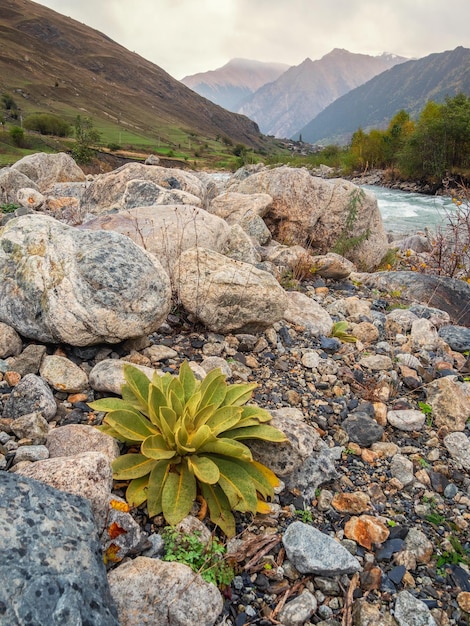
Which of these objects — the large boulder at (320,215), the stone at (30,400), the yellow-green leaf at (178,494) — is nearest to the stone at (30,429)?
the stone at (30,400)

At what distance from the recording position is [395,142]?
235ft

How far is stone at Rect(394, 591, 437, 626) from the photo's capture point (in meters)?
2.50

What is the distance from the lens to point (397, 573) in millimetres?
2816

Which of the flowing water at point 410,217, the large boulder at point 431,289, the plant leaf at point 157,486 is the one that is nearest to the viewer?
the plant leaf at point 157,486

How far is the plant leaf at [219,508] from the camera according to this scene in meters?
2.88

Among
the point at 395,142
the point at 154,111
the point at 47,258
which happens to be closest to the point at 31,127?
the point at 395,142

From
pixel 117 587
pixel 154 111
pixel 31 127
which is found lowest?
pixel 117 587

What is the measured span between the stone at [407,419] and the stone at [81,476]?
294 cm

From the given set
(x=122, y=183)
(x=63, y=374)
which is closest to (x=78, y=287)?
(x=63, y=374)

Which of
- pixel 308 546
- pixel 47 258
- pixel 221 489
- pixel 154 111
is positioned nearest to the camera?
pixel 308 546

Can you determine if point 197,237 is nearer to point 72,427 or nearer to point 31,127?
point 72,427

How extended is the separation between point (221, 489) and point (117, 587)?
0.99 m

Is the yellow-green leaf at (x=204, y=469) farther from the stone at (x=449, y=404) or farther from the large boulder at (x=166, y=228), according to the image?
the large boulder at (x=166, y=228)

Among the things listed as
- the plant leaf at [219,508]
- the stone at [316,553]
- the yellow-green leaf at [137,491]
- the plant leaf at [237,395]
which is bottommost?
the stone at [316,553]
